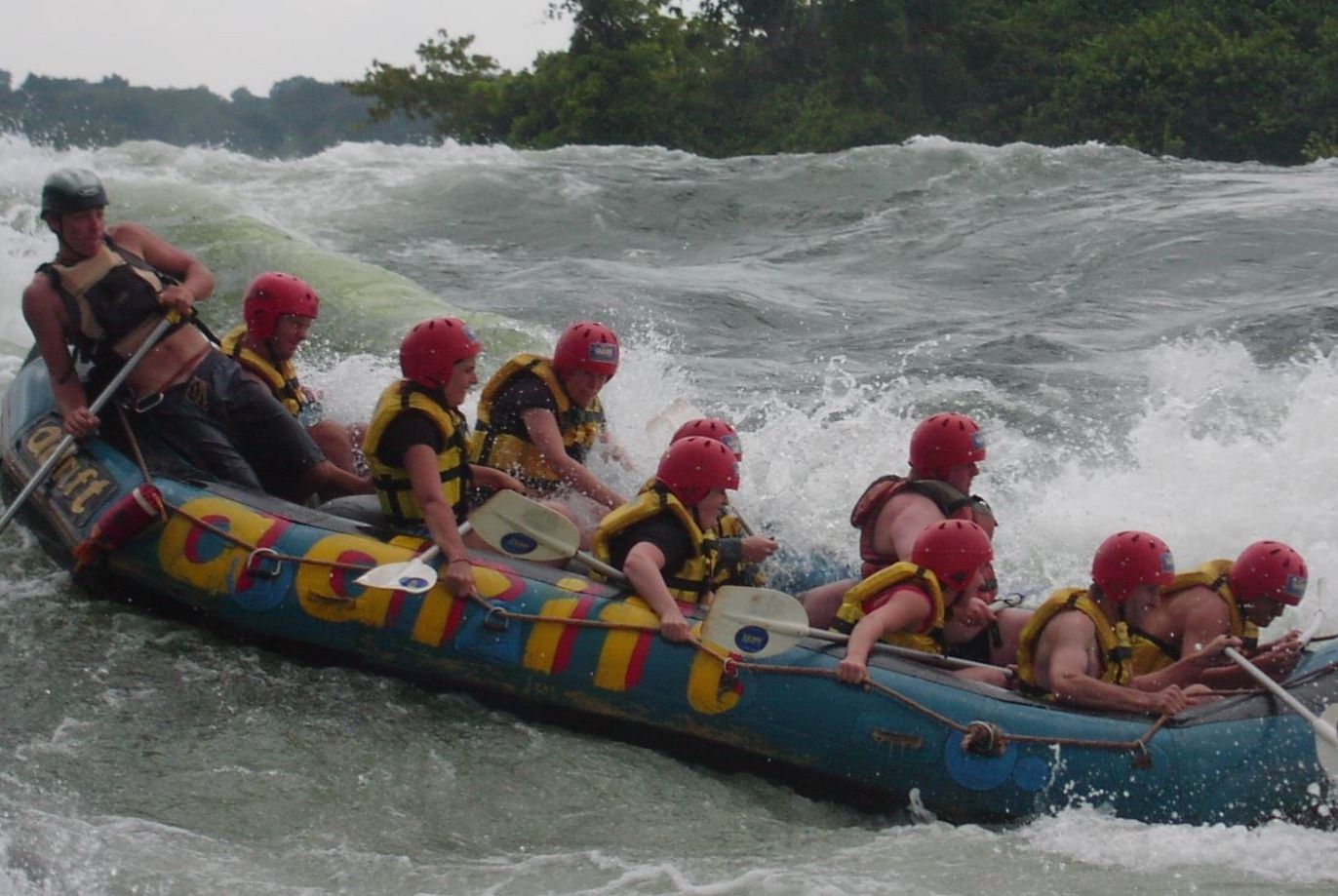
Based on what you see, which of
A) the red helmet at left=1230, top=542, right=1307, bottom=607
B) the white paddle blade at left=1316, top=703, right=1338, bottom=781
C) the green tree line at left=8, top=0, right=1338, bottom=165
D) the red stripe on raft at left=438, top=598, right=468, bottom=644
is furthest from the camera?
the green tree line at left=8, top=0, right=1338, bottom=165

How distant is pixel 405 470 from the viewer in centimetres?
575

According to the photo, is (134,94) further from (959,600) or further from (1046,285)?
(959,600)

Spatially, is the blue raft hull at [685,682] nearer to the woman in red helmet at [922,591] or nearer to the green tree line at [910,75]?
the woman in red helmet at [922,591]

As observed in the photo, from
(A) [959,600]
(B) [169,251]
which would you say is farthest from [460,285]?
(A) [959,600]

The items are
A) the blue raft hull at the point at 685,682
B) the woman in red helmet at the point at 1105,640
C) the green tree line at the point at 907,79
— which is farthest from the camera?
the green tree line at the point at 907,79

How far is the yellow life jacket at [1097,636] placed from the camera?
16.8 ft

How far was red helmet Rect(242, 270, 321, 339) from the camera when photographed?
6398mm

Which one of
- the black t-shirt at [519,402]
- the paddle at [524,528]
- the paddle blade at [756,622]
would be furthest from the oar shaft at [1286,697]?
the black t-shirt at [519,402]

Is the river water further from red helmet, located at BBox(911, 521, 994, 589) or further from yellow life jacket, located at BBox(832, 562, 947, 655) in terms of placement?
red helmet, located at BBox(911, 521, 994, 589)

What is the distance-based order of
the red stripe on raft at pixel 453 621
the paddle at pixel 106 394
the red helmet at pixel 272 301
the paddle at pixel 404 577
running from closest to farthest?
1. the paddle at pixel 404 577
2. the red stripe on raft at pixel 453 621
3. the paddle at pixel 106 394
4. the red helmet at pixel 272 301

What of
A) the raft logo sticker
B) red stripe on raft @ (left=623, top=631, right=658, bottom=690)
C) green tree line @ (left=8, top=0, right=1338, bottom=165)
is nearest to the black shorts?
the raft logo sticker

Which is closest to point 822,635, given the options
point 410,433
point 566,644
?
point 566,644

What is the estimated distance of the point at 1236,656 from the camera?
500 cm

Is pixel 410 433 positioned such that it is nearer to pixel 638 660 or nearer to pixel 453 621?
pixel 453 621
